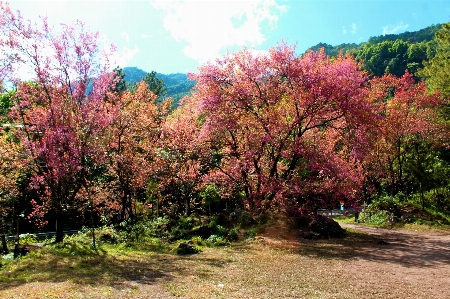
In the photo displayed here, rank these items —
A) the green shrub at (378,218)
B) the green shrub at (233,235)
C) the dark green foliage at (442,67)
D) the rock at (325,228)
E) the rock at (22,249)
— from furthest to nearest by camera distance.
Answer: the dark green foliage at (442,67) → the green shrub at (378,218) → the rock at (325,228) → the green shrub at (233,235) → the rock at (22,249)

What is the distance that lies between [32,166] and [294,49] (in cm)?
1027

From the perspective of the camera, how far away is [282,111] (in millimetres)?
14648

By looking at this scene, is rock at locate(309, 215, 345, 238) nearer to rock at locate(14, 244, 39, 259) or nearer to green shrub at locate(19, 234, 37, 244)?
rock at locate(14, 244, 39, 259)

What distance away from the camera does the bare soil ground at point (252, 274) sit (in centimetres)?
639

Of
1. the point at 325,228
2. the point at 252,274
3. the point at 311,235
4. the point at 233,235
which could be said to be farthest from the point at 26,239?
the point at 325,228

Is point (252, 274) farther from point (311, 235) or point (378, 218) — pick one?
point (378, 218)

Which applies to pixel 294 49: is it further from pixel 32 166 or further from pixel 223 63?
pixel 32 166

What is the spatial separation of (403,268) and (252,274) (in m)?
3.84

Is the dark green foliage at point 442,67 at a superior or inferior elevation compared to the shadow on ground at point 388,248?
superior

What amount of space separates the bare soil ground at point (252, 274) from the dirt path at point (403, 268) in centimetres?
2

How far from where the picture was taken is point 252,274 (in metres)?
7.86

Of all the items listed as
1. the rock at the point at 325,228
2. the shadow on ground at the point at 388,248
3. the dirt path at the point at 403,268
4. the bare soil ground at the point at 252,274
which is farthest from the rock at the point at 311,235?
the dirt path at the point at 403,268

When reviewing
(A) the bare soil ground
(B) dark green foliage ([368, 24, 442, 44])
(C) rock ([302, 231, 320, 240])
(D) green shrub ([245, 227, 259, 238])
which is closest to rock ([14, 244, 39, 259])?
(A) the bare soil ground

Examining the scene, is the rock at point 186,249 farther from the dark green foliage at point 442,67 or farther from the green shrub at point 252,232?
the dark green foliage at point 442,67
